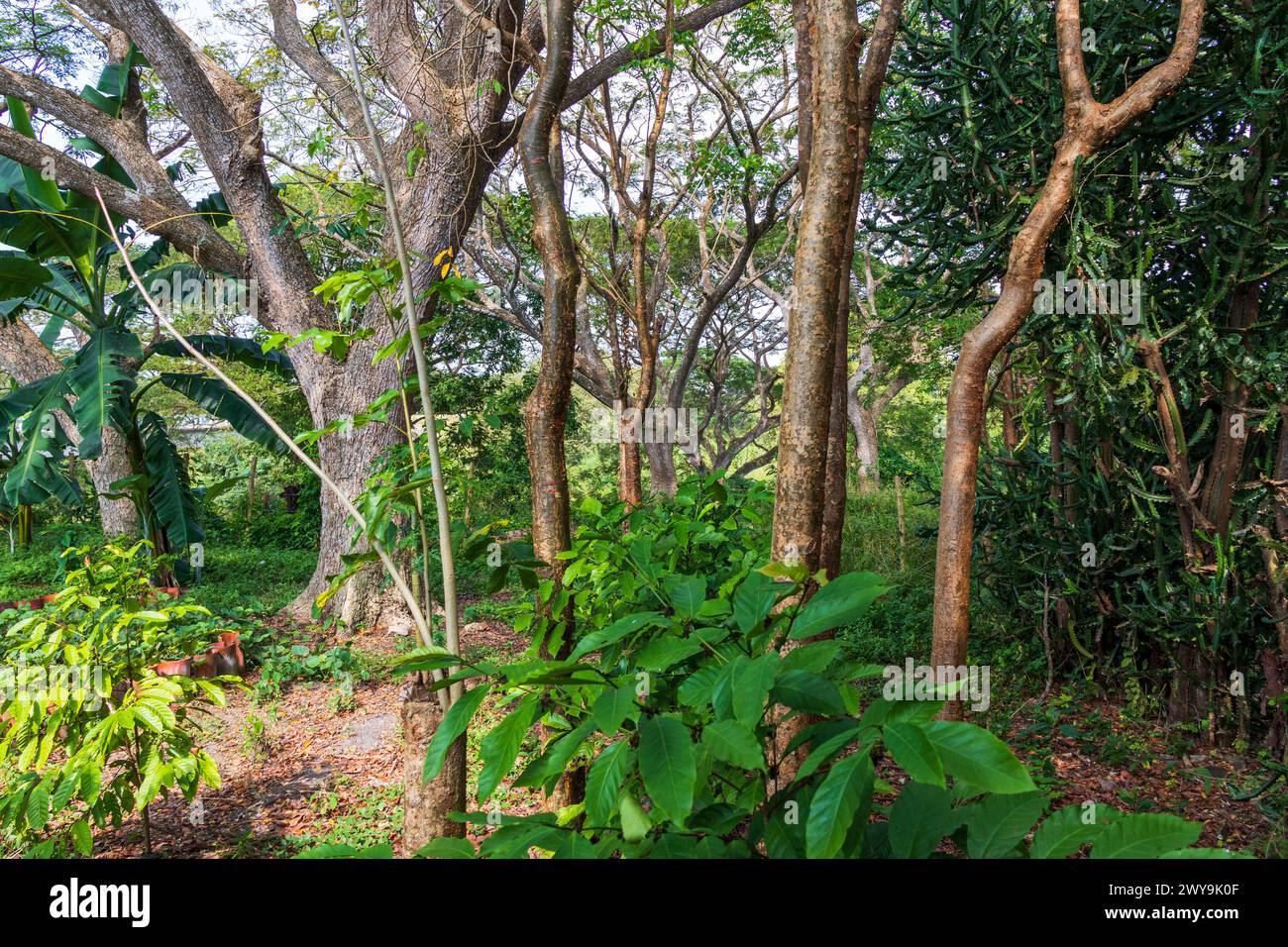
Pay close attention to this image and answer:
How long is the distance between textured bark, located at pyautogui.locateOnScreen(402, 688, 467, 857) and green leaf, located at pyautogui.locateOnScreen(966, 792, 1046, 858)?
52.4 inches

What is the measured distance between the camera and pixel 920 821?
0.99 meters

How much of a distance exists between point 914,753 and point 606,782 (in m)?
0.38

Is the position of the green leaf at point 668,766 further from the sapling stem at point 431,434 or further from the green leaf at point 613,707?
the sapling stem at point 431,434

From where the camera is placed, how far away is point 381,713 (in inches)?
203

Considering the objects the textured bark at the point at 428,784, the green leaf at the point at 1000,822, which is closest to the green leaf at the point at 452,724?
the green leaf at the point at 1000,822

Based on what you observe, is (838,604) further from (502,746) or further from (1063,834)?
(502,746)

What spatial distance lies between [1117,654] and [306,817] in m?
4.58

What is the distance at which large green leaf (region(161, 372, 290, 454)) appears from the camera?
7.44 m

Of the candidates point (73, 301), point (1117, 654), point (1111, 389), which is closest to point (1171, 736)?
point (1117, 654)

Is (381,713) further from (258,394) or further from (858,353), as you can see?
(858,353)

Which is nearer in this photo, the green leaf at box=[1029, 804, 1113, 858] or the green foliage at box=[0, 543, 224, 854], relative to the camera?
the green leaf at box=[1029, 804, 1113, 858]

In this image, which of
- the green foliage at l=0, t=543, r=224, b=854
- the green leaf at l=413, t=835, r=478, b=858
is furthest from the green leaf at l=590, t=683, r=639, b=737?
the green foliage at l=0, t=543, r=224, b=854

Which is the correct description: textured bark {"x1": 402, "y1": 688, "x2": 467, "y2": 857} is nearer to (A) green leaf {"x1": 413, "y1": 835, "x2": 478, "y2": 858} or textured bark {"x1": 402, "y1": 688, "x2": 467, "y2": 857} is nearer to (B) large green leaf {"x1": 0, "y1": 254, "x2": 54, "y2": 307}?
(A) green leaf {"x1": 413, "y1": 835, "x2": 478, "y2": 858}
